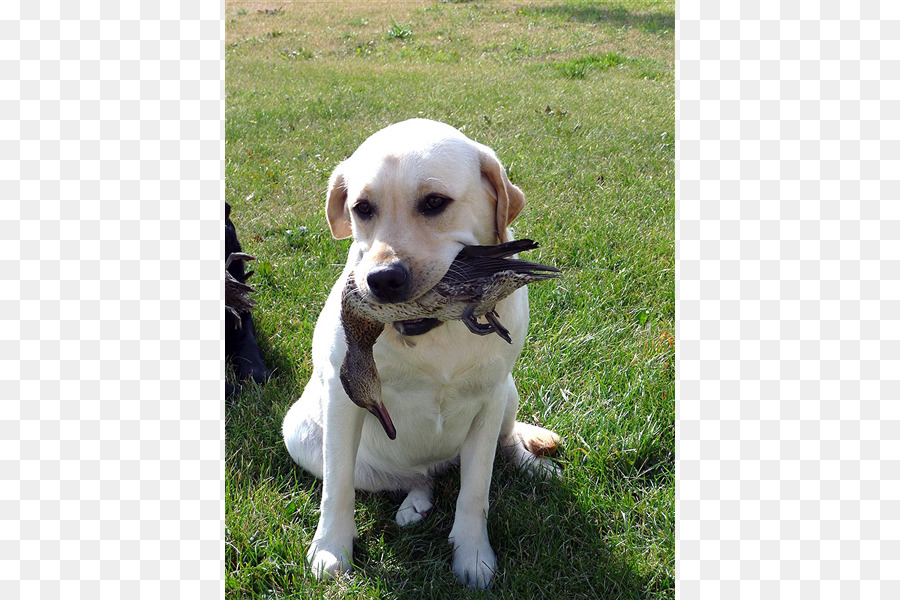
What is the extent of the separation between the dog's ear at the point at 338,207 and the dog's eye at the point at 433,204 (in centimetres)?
43

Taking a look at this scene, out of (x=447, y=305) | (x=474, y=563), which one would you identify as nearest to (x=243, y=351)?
(x=474, y=563)

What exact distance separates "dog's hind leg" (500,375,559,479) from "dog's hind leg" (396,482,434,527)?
0.41 metres

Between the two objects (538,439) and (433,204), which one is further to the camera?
(538,439)

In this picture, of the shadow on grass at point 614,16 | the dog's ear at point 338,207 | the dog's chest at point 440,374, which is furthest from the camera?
the shadow on grass at point 614,16

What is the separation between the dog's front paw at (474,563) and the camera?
2541 millimetres

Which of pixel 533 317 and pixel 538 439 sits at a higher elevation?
pixel 533 317

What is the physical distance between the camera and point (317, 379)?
290 cm

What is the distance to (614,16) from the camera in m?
14.9

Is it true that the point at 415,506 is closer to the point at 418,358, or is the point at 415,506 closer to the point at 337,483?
the point at 337,483

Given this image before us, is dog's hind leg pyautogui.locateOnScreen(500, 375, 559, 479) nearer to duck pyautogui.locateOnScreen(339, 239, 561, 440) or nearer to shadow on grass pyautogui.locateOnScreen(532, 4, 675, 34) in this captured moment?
duck pyautogui.locateOnScreen(339, 239, 561, 440)

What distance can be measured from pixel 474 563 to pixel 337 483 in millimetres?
565

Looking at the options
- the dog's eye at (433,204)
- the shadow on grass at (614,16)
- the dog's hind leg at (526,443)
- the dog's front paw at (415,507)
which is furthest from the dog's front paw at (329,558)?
the shadow on grass at (614,16)

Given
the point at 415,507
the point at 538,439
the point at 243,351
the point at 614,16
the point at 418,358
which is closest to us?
the point at 418,358

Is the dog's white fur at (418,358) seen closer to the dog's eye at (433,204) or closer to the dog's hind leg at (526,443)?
the dog's eye at (433,204)
